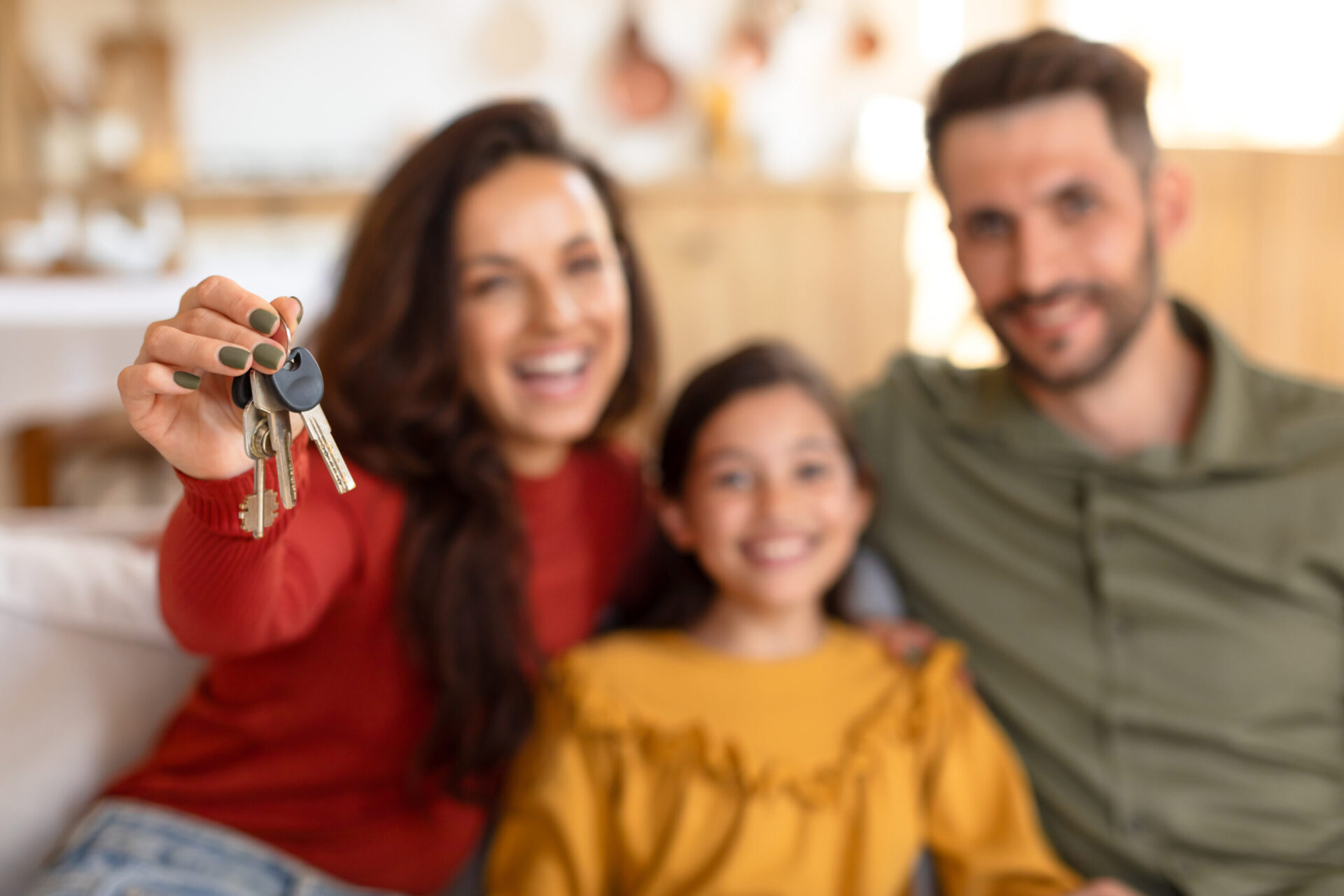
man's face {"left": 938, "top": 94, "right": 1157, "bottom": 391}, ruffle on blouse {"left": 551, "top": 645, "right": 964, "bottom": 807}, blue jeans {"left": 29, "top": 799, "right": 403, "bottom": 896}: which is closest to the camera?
blue jeans {"left": 29, "top": 799, "right": 403, "bottom": 896}

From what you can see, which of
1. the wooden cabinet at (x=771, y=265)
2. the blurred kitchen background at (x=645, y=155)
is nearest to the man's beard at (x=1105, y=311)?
the blurred kitchen background at (x=645, y=155)

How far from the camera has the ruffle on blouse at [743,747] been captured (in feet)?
3.51

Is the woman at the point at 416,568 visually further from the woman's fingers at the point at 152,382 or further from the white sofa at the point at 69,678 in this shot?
the woman's fingers at the point at 152,382

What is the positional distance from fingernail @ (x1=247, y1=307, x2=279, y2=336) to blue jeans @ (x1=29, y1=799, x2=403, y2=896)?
2.06 feet

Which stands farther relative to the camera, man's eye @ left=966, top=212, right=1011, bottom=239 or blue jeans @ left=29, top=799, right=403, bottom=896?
man's eye @ left=966, top=212, right=1011, bottom=239

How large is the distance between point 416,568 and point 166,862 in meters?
0.35

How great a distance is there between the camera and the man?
3.66 ft

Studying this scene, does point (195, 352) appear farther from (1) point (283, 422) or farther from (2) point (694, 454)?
(2) point (694, 454)

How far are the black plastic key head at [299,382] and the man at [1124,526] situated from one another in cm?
84

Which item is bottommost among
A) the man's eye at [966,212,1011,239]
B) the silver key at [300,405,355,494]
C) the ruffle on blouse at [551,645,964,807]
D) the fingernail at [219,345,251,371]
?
the ruffle on blouse at [551,645,964,807]

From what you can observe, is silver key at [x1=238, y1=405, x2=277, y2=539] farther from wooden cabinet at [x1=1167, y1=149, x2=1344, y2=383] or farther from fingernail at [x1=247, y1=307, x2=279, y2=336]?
wooden cabinet at [x1=1167, y1=149, x2=1344, y2=383]

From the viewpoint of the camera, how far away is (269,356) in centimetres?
56

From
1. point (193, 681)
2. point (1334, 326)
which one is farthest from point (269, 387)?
point (1334, 326)

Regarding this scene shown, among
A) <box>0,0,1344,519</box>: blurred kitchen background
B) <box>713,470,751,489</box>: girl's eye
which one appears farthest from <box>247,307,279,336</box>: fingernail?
<box>0,0,1344,519</box>: blurred kitchen background
